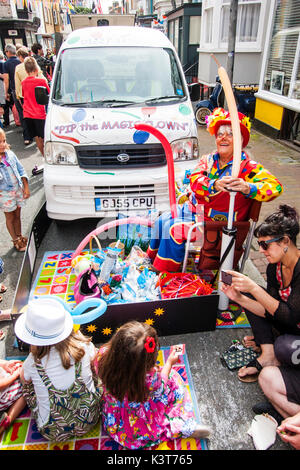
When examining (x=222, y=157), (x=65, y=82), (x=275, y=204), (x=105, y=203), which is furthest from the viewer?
(x=275, y=204)

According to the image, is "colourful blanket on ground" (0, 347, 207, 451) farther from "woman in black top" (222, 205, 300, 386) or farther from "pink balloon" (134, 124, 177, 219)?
"pink balloon" (134, 124, 177, 219)

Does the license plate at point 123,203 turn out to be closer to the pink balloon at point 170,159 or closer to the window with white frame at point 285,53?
the pink balloon at point 170,159

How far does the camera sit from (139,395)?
185 centimetres

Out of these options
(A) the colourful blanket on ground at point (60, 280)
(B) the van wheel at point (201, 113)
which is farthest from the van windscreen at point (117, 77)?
(B) the van wheel at point (201, 113)

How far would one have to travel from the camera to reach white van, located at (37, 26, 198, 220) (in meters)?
3.79

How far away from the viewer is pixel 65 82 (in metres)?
4.39

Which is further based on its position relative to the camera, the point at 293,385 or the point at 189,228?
the point at 189,228

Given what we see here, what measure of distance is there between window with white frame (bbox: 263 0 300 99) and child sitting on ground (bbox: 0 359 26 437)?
299 inches

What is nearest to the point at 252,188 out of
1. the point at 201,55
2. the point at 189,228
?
the point at 189,228

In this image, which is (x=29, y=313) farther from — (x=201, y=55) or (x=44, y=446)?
(x=201, y=55)

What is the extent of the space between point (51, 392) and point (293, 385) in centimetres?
147

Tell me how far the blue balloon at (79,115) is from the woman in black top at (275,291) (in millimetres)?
2514

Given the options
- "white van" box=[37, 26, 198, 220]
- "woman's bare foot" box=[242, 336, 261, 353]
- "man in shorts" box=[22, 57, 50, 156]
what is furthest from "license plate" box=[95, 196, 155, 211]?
"man in shorts" box=[22, 57, 50, 156]

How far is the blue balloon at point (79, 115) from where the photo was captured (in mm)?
3840
